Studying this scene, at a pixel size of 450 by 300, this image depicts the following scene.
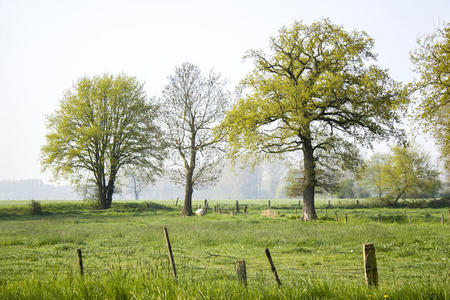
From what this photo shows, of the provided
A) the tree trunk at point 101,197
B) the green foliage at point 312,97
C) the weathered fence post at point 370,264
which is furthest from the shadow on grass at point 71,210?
the weathered fence post at point 370,264

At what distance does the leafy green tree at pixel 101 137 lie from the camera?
49.6 meters

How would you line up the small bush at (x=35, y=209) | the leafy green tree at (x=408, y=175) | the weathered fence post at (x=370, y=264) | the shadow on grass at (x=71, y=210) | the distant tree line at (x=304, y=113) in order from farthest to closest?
the leafy green tree at (x=408, y=175)
the small bush at (x=35, y=209)
the shadow on grass at (x=71, y=210)
the distant tree line at (x=304, y=113)
the weathered fence post at (x=370, y=264)

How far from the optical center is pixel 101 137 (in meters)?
49.9

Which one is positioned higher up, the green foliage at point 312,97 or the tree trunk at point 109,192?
the green foliage at point 312,97

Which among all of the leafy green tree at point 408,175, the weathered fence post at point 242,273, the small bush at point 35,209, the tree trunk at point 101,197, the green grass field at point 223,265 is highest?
Result: the leafy green tree at point 408,175

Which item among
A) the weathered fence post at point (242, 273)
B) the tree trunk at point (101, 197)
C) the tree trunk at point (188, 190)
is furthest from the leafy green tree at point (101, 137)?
the weathered fence post at point (242, 273)

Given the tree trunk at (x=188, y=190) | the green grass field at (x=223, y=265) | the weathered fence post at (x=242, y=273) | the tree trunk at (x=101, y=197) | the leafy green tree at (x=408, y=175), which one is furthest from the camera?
the leafy green tree at (x=408, y=175)

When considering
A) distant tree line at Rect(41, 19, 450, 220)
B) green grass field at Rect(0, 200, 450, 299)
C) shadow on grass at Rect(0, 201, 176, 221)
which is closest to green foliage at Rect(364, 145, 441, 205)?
distant tree line at Rect(41, 19, 450, 220)

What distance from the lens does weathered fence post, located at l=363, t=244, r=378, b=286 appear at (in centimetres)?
625

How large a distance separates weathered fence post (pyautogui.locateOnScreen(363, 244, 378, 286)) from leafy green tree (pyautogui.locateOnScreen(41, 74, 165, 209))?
4476 centimetres

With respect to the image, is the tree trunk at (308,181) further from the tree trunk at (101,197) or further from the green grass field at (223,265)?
the tree trunk at (101,197)

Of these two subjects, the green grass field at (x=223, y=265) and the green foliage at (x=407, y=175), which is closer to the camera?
the green grass field at (x=223, y=265)

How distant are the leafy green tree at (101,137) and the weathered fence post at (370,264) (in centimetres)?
4476

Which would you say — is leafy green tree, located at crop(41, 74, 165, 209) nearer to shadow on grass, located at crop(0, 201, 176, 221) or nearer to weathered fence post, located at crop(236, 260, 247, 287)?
shadow on grass, located at crop(0, 201, 176, 221)
